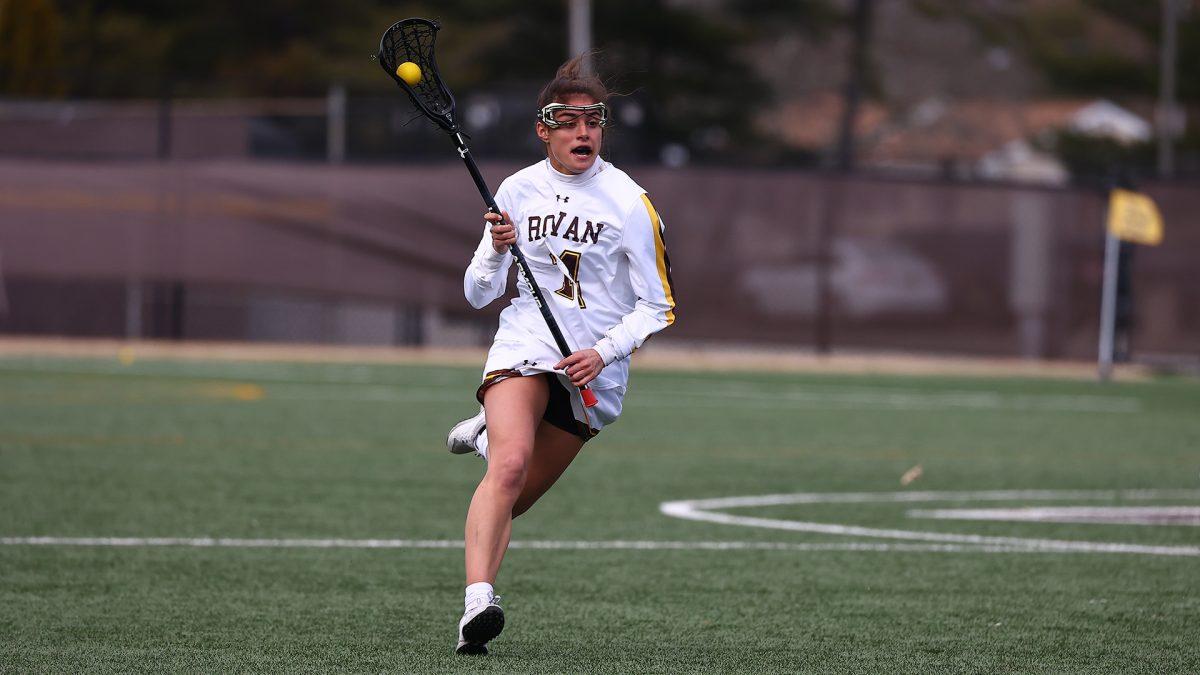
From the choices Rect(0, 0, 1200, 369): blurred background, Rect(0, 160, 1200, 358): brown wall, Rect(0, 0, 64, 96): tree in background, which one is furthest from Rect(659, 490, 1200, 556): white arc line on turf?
Rect(0, 0, 64, 96): tree in background

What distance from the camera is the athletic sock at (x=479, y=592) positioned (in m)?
5.85

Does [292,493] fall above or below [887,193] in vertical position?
below

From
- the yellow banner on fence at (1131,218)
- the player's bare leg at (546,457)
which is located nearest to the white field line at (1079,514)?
the player's bare leg at (546,457)

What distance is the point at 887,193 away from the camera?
71.6 ft

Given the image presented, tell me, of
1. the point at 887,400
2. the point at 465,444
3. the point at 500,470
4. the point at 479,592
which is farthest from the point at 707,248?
the point at 479,592

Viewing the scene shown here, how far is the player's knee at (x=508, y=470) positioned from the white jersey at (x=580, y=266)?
322 millimetres

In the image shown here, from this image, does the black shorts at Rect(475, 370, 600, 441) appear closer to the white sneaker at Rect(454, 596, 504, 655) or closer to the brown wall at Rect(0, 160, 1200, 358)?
the white sneaker at Rect(454, 596, 504, 655)

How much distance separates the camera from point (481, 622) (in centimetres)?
576

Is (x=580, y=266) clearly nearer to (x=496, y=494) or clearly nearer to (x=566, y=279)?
(x=566, y=279)

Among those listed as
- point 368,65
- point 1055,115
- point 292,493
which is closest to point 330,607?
point 292,493

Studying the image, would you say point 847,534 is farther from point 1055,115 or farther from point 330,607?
point 1055,115

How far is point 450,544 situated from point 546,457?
2.16m

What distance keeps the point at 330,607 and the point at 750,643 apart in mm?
1538

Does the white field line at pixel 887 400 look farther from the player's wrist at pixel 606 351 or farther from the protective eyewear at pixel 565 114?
the player's wrist at pixel 606 351
